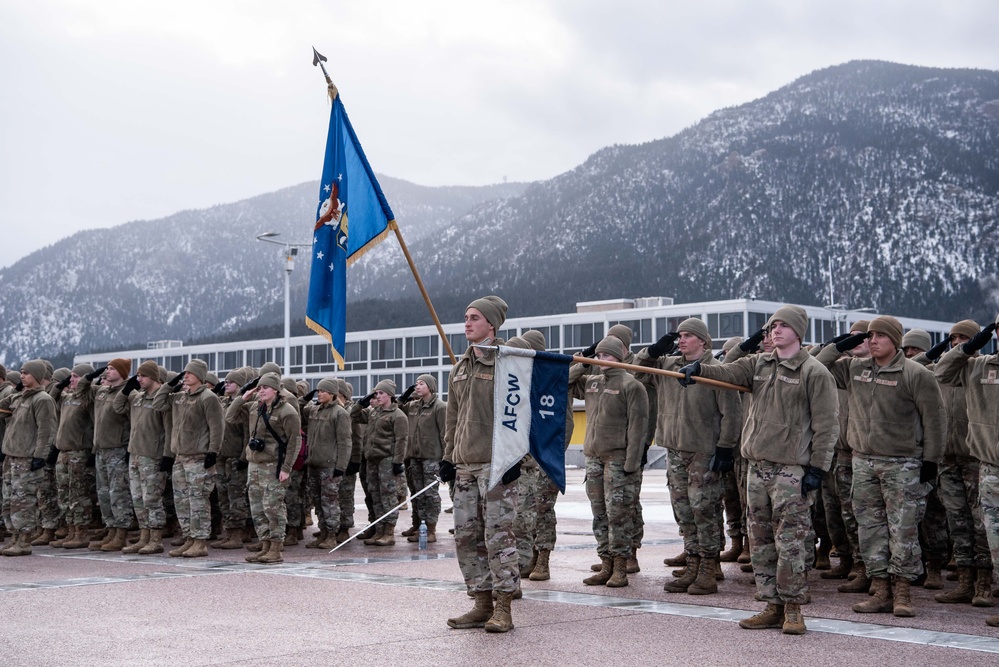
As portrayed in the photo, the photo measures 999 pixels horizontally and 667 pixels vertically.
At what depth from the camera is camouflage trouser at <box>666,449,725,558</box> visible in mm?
10008

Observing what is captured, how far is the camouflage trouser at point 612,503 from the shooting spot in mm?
10422

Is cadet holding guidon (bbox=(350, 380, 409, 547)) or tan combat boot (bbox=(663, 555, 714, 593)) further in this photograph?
cadet holding guidon (bbox=(350, 380, 409, 547))

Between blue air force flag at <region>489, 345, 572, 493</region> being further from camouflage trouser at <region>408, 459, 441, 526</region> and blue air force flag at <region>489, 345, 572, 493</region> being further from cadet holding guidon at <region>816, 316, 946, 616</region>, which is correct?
camouflage trouser at <region>408, 459, 441, 526</region>

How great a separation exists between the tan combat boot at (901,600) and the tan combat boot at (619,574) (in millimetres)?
2365

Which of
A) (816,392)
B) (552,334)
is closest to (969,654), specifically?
(816,392)

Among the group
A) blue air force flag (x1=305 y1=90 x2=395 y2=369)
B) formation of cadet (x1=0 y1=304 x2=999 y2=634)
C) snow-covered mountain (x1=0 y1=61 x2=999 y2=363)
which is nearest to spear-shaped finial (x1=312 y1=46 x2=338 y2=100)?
blue air force flag (x1=305 y1=90 x2=395 y2=369)

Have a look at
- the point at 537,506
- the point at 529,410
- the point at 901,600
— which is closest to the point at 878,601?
the point at 901,600

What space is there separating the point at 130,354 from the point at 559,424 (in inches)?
3467

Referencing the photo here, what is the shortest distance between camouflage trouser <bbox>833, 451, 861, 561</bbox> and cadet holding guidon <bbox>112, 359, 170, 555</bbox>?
7.94m

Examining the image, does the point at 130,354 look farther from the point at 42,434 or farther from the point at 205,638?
the point at 205,638

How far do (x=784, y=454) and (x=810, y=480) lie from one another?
0.26 m

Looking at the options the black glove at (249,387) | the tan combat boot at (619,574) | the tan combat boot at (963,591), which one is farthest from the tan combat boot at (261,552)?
the tan combat boot at (963,591)

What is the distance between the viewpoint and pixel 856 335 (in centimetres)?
959

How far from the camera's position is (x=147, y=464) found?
46.0ft
